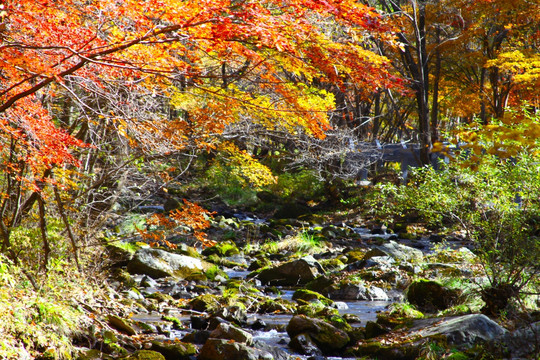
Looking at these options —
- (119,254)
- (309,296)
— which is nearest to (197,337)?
(309,296)

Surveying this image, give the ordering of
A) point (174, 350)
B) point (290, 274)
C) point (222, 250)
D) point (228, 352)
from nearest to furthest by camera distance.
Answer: point (228, 352) → point (174, 350) → point (290, 274) → point (222, 250)

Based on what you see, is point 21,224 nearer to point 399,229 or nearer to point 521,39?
point 399,229

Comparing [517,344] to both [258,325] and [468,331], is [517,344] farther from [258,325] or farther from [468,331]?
[258,325]

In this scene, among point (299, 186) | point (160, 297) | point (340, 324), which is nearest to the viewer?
point (340, 324)

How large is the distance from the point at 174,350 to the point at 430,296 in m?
4.45

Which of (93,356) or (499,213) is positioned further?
(499,213)

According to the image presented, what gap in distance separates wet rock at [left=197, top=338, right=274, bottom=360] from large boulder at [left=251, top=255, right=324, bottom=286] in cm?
494

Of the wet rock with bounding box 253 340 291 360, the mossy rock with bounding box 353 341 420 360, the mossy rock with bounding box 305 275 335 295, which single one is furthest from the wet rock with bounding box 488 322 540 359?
the mossy rock with bounding box 305 275 335 295

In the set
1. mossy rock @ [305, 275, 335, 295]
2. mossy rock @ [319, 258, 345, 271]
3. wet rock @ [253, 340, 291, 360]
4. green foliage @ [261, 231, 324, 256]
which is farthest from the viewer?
green foliage @ [261, 231, 324, 256]

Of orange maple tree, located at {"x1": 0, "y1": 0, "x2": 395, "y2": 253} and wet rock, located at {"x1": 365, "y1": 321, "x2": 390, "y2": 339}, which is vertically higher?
orange maple tree, located at {"x1": 0, "y1": 0, "x2": 395, "y2": 253}

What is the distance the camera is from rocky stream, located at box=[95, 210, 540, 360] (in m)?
5.57

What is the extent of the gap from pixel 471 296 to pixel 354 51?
419 centimetres

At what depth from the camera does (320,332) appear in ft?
21.3

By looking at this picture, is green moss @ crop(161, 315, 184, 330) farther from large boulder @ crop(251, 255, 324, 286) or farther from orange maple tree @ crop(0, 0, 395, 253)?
large boulder @ crop(251, 255, 324, 286)
